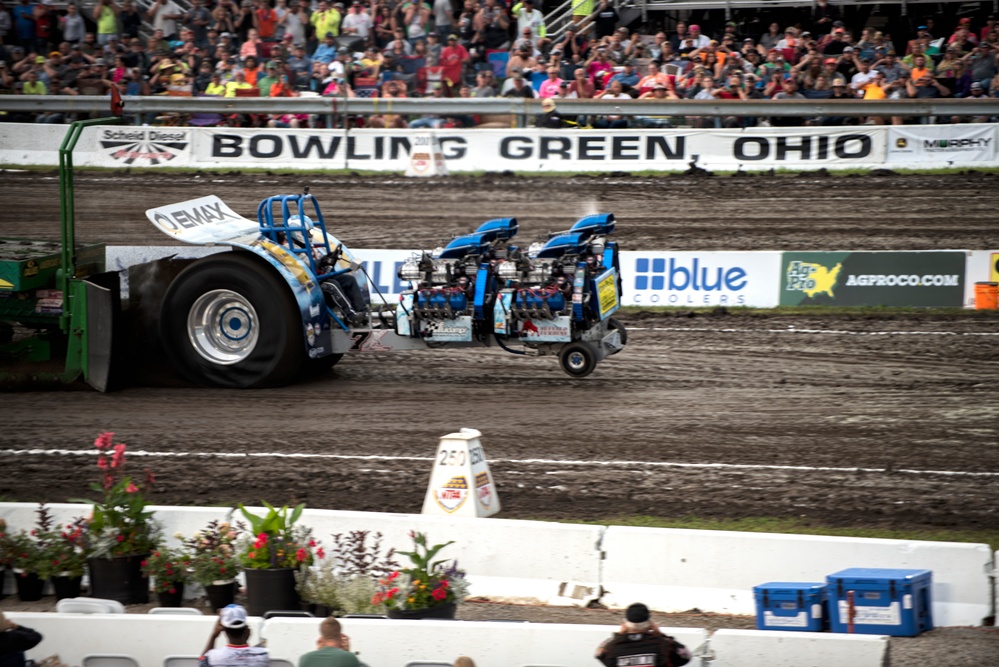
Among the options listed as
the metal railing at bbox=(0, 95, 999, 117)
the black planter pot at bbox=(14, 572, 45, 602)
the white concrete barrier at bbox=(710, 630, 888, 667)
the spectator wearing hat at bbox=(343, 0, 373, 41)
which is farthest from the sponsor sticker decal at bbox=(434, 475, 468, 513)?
the spectator wearing hat at bbox=(343, 0, 373, 41)

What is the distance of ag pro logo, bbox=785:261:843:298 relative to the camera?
14.5 m

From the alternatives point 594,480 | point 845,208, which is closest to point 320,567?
point 594,480

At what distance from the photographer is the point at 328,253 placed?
449 inches

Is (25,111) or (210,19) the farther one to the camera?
(210,19)

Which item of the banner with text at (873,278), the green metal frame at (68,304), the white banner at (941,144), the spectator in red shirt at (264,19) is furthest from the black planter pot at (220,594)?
the spectator in red shirt at (264,19)

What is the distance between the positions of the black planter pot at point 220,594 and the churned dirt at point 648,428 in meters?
1.22

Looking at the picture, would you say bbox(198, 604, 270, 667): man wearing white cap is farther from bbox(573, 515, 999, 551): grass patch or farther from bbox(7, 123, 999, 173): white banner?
bbox(7, 123, 999, 173): white banner

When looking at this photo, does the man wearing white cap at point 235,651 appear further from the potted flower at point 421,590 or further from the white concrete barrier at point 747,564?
the white concrete barrier at point 747,564

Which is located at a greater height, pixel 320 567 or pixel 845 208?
pixel 845 208

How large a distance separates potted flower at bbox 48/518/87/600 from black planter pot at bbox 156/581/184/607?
54 centimetres

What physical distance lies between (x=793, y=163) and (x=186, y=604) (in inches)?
561

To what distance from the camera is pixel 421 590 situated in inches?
275

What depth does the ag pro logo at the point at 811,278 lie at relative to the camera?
47.6ft

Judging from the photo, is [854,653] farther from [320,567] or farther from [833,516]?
[320,567]
